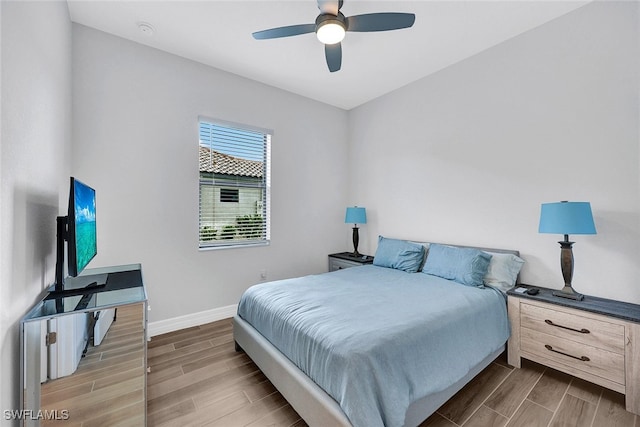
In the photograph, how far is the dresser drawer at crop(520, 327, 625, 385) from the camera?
1.79 meters

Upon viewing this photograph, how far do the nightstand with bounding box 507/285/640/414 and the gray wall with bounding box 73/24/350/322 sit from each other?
2614 mm

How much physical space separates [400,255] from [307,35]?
2.52 meters

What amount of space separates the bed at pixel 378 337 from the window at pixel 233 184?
1183 millimetres

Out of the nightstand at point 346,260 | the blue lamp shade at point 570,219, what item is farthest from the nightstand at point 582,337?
the nightstand at point 346,260

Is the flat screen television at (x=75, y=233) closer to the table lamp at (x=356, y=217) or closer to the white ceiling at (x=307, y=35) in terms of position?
the white ceiling at (x=307, y=35)

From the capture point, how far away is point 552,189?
2.41 metres

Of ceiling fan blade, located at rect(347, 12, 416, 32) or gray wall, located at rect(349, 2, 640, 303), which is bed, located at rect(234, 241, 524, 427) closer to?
gray wall, located at rect(349, 2, 640, 303)

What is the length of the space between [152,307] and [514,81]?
4.31 meters

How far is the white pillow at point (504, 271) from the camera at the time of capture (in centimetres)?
245

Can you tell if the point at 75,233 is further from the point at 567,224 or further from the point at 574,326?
the point at 574,326

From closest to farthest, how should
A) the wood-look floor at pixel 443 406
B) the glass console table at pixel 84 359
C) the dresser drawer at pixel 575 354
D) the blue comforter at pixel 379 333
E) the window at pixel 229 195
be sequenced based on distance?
the glass console table at pixel 84 359
the blue comforter at pixel 379 333
the wood-look floor at pixel 443 406
the dresser drawer at pixel 575 354
the window at pixel 229 195

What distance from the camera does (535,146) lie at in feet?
8.25

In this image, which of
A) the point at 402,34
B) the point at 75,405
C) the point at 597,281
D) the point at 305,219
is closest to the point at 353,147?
the point at 305,219

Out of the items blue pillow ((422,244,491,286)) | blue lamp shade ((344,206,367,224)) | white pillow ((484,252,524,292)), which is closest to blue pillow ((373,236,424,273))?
blue pillow ((422,244,491,286))
